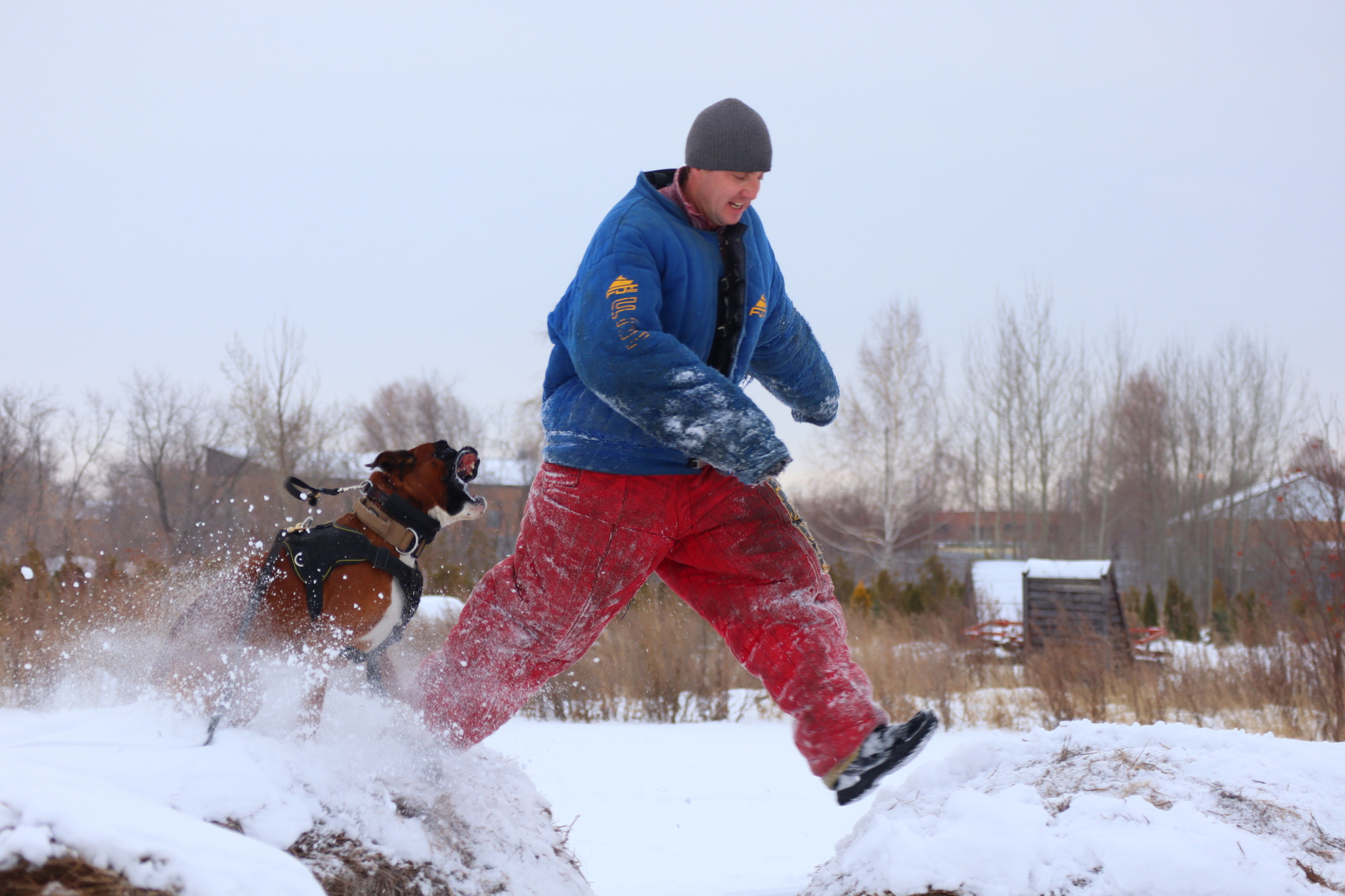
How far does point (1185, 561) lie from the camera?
94.6 feet

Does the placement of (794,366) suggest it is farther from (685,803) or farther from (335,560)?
(685,803)

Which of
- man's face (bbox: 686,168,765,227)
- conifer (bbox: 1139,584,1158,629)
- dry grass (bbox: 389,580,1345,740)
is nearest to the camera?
man's face (bbox: 686,168,765,227)

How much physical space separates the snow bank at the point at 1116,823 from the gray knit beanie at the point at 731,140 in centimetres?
160

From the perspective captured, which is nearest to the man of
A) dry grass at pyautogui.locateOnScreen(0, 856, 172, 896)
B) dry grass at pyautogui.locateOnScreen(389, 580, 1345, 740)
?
dry grass at pyautogui.locateOnScreen(0, 856, 172, 896)

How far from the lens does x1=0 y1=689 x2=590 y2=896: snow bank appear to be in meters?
1.30

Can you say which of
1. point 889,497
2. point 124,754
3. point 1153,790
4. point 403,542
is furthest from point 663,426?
point 889,497

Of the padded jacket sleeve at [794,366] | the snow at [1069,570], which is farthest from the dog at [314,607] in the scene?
the snow at [1069,570]

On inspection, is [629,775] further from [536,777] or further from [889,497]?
[889,497]

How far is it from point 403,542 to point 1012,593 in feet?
56.5

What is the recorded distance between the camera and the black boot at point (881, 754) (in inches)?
83.8

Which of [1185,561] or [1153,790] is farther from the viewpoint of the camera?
[1185,561]

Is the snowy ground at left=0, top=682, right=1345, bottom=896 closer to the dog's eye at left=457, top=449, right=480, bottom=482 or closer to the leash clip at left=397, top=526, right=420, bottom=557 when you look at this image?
the leash clip at left=397, top=526, right=420, bottom=557

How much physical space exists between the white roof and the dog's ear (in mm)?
9329

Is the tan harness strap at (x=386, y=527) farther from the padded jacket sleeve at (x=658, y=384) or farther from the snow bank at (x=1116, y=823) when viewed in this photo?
the snow bank at (x=1116, y=823)
